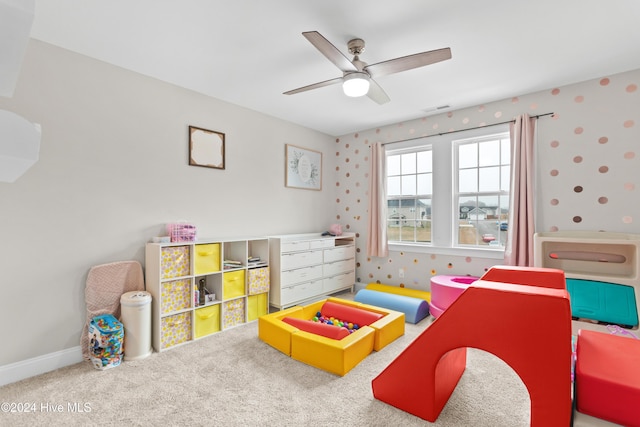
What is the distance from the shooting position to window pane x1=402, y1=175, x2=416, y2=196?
445cm

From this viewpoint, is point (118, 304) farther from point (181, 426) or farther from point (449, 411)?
point (449, 411)

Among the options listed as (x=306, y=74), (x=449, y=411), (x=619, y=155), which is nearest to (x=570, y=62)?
(x=619, y=155)

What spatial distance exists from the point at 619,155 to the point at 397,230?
2.54m

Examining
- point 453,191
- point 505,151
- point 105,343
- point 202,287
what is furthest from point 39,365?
point 505,151

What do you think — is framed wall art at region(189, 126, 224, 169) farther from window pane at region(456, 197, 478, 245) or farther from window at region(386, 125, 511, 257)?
window pane at region(456, 197, 478, 245)

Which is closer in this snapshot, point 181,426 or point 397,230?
point 181,426

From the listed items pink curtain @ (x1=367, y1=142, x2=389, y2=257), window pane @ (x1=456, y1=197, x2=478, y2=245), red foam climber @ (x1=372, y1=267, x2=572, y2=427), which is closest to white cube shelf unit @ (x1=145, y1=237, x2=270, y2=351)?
pink curtain @ (x1=367, y1=142, x2=389, y2=257)

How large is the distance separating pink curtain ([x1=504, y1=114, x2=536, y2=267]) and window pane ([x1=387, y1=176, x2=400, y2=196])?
1.53 m

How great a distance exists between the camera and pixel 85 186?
264cm

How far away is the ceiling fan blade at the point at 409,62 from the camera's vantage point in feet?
6.66

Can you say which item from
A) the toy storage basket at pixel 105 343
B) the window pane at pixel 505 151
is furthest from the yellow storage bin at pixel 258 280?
the window pane at pixel 505 151

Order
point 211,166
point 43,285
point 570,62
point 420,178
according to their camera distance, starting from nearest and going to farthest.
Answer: point 43,285 < point 570,62 < point 211,166 < point 420,178

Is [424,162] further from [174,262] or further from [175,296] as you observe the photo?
[175,296]

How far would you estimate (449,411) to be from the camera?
193cm
